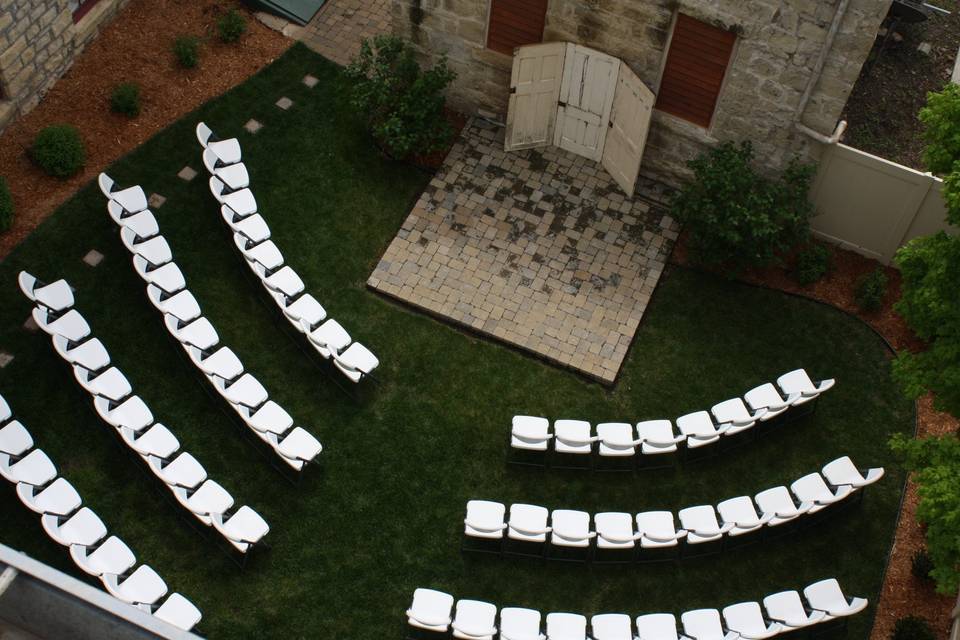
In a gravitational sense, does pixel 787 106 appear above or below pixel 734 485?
above

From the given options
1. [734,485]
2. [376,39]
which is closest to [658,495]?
[734,485]

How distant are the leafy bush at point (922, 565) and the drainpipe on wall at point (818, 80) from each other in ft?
20.7

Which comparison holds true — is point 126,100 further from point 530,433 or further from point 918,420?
point 918,420

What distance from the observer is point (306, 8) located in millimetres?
21406

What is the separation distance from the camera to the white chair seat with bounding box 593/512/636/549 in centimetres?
1559

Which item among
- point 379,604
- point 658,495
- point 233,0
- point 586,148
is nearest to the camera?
point 379,604

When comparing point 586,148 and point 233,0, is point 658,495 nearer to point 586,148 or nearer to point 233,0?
point 586,148

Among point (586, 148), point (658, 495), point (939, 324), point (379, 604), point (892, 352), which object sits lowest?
point (379, 604)

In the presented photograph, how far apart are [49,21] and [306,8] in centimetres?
471

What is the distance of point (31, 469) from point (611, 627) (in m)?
8.24

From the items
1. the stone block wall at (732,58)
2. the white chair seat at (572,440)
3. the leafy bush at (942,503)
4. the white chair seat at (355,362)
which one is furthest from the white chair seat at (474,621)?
the stone block wall at (732,58)

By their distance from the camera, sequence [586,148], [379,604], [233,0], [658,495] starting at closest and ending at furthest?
[379,604] < [658,495] < [586,148] < [233,0]

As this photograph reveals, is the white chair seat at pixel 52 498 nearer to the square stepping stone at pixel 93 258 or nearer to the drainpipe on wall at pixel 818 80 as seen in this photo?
the square stepping stone at pixel 93 258

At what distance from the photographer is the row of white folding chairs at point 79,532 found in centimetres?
1469
